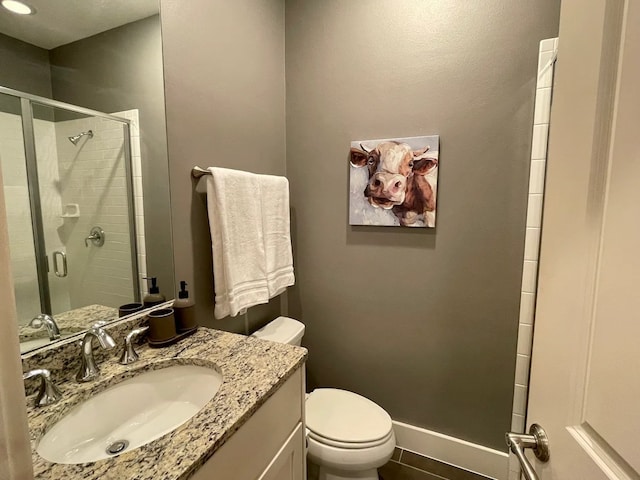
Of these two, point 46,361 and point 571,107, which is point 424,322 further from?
point 46,361

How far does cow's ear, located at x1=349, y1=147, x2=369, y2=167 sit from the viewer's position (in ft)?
5.45

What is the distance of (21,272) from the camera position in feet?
2.80

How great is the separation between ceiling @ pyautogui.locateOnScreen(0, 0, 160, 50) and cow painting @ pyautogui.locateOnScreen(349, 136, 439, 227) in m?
1.07

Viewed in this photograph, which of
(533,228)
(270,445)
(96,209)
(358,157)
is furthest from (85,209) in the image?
(533,228)

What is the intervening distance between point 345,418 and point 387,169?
1.23m

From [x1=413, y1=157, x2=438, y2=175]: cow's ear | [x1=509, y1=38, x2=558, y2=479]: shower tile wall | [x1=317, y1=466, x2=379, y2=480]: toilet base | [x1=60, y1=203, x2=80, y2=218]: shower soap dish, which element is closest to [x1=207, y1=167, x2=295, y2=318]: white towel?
[x1=60, y1=203, x2=80, y2=218]: shower soap dish

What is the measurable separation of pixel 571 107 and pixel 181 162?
121cm

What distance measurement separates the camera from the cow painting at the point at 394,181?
1.55 metres

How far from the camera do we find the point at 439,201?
5.13 ft

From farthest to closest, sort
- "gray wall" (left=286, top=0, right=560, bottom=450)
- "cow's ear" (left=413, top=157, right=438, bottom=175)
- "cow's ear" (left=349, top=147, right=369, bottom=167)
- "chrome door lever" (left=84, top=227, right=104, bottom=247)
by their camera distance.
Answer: "cow's ear" (left=349, top=147, right=369, bottom=167) < "cow's ear" (left=413, top=157, right=438, bottom=175) < "gray wall" (left=286, top=0, right=560, bottom=450) < "chrome door lever" (left=84, top=227, right=104, bottom=247)

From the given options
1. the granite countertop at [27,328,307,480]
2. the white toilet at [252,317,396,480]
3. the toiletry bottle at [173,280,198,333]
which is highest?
the toiletry bottle at [173,280,198,333]

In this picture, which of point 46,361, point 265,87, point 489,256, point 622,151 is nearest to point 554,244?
point 622,151

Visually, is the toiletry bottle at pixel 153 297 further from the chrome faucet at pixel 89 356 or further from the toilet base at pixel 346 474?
the toilet base at pixel 346 474

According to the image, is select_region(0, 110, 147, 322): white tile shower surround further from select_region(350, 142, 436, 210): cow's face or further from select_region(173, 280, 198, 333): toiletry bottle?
select_region(350, 142, 436, 210): cow's face
